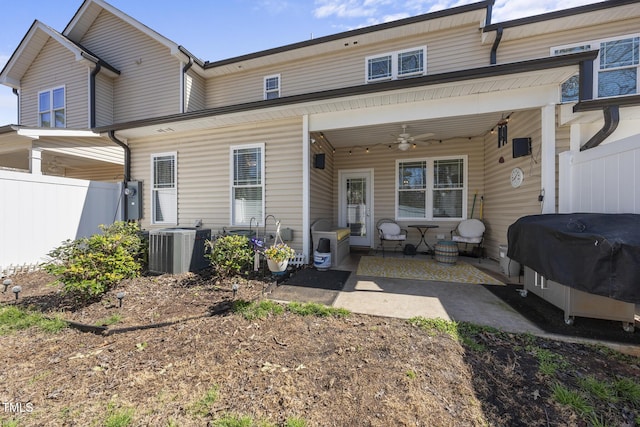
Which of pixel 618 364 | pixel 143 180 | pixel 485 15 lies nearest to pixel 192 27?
pixel 143 180

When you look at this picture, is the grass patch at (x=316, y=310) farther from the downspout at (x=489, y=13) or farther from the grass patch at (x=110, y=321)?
the downspout at (x=489, y=13)

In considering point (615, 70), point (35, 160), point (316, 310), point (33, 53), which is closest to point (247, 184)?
point (316, 310)

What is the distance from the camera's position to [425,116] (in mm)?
4320

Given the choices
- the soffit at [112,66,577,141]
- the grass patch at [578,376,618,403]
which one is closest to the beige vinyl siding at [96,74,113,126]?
the soffit at [112,66,577,141]

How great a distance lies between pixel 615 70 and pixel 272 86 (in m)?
8.18

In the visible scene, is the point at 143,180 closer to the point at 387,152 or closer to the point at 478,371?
the point at 387,152

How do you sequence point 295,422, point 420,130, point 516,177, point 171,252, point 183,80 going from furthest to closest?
point 183,80 → point 420,130 → point 516,177 → point 171,252 → point 295,422

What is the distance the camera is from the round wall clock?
4.58m

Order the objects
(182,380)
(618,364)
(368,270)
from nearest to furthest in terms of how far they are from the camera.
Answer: (182,380) → (618,364) → (368,270)

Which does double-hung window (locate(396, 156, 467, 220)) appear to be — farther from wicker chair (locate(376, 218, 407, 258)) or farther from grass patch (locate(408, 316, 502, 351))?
grass patch (locate(408, 316, 502, 351))

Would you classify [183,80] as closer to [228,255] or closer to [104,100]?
[104,100]

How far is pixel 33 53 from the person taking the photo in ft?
28.3

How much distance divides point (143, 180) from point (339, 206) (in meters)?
5.29

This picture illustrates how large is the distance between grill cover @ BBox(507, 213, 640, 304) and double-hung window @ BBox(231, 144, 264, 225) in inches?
184
